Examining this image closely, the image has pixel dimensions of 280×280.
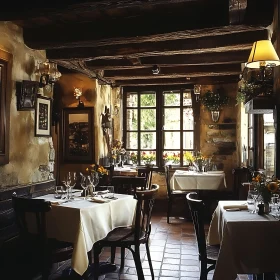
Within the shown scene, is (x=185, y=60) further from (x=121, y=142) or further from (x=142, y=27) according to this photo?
(x=121, y=142)

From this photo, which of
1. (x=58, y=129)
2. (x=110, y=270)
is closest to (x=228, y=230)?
(x=110, y=270)

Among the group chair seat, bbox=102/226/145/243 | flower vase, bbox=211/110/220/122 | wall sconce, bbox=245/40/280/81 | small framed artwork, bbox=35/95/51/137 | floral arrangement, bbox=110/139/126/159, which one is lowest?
chair seat, bbox=102/226/145/243

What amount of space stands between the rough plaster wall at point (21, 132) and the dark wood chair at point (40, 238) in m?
0.73

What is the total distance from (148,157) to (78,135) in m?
1.84

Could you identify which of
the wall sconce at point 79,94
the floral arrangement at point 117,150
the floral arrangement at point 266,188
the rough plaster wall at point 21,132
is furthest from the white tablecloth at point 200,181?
the floral arrangement at point 266,188

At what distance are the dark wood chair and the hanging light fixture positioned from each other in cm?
183

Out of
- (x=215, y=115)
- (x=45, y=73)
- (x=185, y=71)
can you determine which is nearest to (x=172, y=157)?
(x=215, y=115)

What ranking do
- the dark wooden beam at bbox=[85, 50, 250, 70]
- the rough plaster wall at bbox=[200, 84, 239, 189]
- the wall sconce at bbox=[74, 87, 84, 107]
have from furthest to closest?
the rough plaster wall at bbox=[200, 84, 239, 189] < the wall sconce at bbox=[74, 87, 84, 107] < the dark wooden beam at bbox=[85, 50, 250, 70]

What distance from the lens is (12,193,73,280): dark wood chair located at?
2760 mm

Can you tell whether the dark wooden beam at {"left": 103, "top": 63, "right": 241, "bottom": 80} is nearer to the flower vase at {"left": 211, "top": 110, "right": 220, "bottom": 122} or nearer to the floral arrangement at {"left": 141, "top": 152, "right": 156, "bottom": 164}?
the flower vase at {"left": 211, "top": 110, "right": 220, "bottom": 122}

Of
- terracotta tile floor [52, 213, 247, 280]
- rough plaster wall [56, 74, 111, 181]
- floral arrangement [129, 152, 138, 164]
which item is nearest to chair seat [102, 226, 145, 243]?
terracotta tile floor [52, 213, 247, 280]

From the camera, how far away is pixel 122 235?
3.26 metres

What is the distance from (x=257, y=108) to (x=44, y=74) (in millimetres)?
2618

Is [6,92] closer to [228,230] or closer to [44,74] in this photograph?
[44,74]
